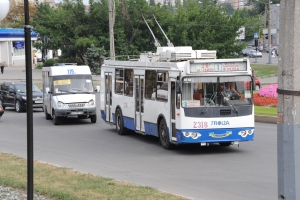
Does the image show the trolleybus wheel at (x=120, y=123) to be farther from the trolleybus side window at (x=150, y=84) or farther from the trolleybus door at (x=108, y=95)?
the trolleybus side window at (x=150, y=84)

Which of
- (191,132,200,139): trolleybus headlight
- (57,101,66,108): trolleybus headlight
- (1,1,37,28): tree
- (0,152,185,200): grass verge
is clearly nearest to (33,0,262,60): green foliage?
(57,101,66,108): trolleybus headlight

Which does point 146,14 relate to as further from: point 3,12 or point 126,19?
point 3,12

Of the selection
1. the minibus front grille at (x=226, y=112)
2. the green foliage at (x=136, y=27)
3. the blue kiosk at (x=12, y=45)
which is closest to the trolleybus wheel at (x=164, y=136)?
the minibus front grille at (x=226, y=112)

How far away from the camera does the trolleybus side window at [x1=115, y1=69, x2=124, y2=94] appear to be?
805 inches

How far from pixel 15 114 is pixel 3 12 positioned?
23.3 metres

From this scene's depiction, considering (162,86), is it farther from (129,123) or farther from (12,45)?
(12,45)

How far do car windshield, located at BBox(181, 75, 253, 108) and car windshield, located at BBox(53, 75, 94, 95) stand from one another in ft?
33.6

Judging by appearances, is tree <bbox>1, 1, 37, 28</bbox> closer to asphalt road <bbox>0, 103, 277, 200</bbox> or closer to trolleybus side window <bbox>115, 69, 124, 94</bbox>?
asphalt road <bbox>0, 103, 277, 200</bbox>

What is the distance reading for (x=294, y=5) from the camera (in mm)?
4789

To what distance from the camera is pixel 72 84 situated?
25.3 metres

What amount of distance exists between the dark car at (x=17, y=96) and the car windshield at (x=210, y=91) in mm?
16949

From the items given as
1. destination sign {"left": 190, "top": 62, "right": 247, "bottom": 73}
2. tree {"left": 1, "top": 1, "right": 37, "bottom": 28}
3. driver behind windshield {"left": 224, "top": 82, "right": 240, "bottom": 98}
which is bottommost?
driver behind windshield {"left": 224, "top": 82, "right": 240, "bottom": 98}

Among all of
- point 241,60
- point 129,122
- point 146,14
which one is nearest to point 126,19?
point 146,14

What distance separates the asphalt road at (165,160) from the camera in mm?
11250
